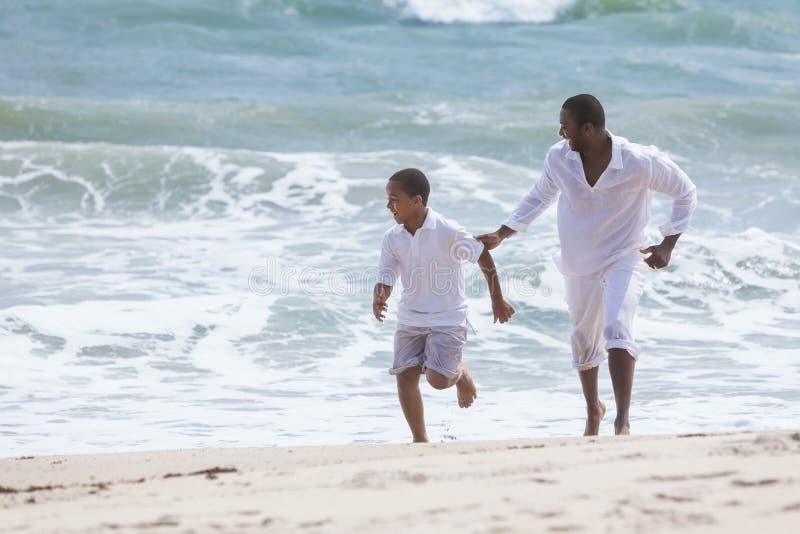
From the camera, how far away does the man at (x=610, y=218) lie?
5223 millimetres

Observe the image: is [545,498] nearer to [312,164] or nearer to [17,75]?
[312,164]

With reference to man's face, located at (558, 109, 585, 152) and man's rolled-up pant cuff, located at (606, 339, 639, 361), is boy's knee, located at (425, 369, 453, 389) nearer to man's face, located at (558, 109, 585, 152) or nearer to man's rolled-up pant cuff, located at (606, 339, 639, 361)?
man's rolled-up pant cuff, located at (606, 339, 639, 361)

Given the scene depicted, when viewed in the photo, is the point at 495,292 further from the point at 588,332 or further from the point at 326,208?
the point at 326,208

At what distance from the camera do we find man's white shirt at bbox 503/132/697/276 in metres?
5.24

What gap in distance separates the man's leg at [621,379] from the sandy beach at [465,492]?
2.36 feet

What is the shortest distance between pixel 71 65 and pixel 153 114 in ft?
16.3

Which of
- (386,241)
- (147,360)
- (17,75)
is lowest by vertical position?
(147,360)

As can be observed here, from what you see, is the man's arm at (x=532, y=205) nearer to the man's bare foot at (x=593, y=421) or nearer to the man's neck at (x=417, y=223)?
the man's neck at (x=417, y=223)

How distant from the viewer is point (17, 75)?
882 inches

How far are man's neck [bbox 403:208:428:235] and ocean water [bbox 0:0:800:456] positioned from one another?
1.41 metres

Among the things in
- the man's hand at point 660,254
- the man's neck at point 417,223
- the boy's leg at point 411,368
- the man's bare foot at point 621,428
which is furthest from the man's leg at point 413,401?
the man's hand at point 660,254

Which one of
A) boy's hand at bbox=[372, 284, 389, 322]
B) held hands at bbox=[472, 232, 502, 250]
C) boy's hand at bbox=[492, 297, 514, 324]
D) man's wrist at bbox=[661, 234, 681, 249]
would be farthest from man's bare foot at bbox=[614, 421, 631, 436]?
boy's hand at bbox=[372, 284, 389, 322]

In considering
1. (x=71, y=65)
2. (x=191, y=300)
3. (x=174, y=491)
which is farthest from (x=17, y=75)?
(x=174, y=491)

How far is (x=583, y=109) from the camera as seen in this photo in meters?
5.19
